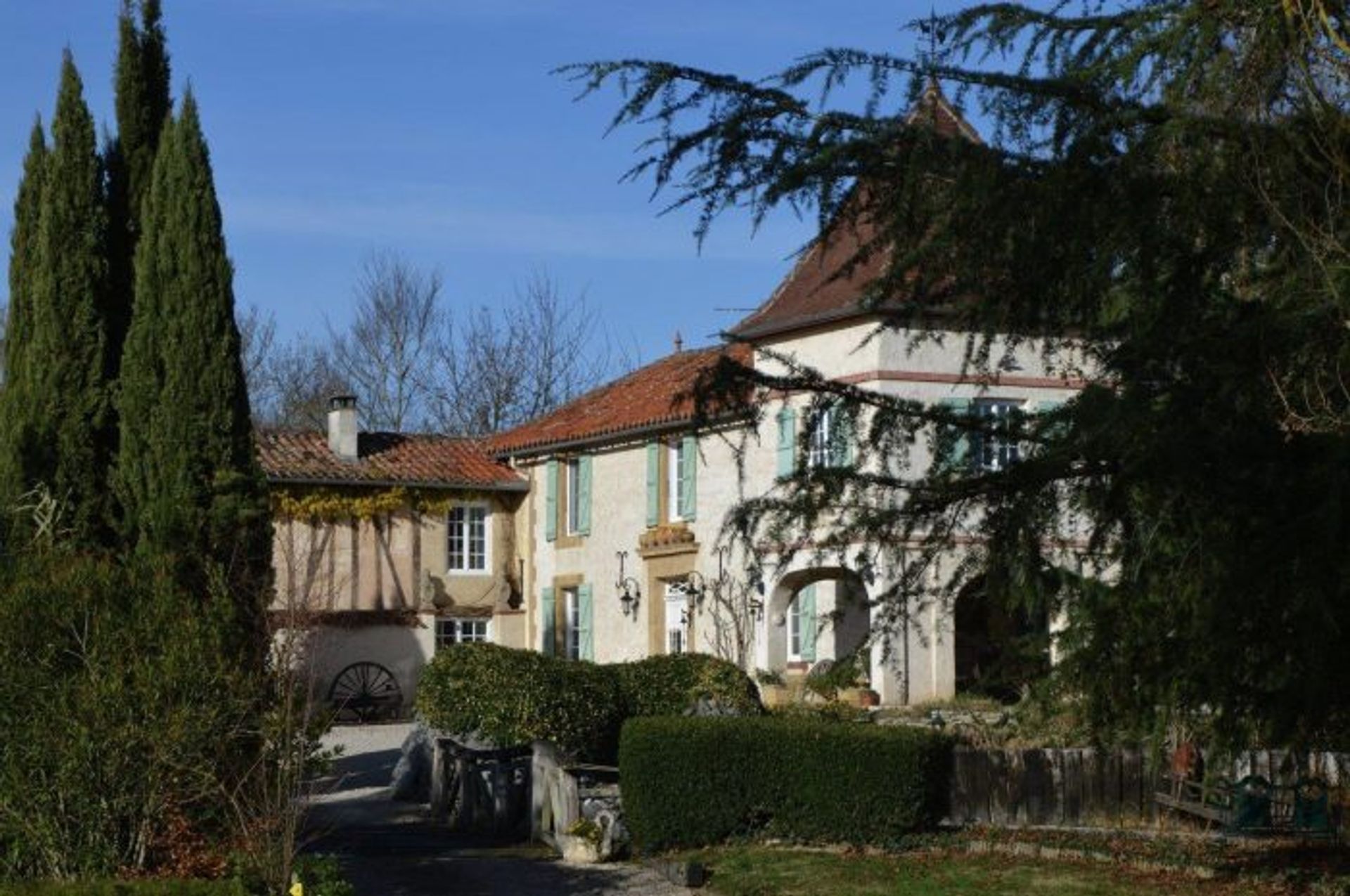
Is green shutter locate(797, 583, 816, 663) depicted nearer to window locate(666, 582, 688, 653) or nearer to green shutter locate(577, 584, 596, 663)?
window locate(666, 582, 688, 653)

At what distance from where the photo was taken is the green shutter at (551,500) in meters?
32.5

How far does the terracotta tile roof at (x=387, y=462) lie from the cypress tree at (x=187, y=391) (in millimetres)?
13501

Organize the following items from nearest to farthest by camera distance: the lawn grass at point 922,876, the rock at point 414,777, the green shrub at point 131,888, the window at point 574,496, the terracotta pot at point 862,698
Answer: the green shrub at point 131,888
the lawn grass at point 922,876
the rock at point 414,777
the terracotta pot at point 862,698
the window at point 574,496

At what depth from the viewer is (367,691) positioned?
31.2 metres

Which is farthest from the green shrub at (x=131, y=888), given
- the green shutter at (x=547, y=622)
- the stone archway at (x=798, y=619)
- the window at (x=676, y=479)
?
the green shutter at (x=547, y=622)

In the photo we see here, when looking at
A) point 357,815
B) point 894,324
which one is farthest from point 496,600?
point 894,324

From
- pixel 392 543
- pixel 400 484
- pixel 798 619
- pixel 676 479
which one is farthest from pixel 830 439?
pixel 392 543

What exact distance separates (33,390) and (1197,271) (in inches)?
474

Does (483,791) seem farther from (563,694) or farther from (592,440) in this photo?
(592,440)

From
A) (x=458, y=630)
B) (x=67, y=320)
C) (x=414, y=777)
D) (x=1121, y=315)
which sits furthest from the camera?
(x=458, y=630)

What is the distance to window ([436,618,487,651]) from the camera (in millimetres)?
32688

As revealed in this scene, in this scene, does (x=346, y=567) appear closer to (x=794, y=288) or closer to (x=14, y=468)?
(x=794, y=288)

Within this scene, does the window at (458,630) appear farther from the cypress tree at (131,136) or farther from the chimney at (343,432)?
the cypress tree at (131,136)

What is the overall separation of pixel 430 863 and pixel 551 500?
674 inches
